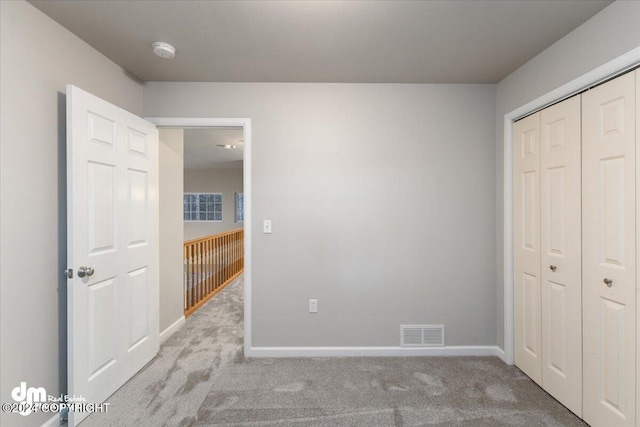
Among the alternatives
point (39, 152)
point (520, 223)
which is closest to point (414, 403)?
point (520, 223)

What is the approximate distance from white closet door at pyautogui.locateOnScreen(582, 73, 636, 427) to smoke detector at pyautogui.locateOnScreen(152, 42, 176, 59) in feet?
8.75

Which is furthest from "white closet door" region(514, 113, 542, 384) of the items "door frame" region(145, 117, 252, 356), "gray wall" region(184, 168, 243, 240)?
"gray wall" region(184, 168, 243, 240)

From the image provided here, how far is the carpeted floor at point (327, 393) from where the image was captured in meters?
1.78

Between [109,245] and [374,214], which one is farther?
[374,214]

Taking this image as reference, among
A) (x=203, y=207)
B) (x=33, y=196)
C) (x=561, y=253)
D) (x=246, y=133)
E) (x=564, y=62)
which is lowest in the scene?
(x=561, y=253)

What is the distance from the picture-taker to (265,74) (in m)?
2.38

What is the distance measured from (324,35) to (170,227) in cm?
244

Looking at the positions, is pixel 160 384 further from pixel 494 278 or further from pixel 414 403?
pixel 494 278

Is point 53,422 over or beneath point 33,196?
beneath

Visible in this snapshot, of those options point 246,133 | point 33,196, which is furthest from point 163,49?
point 33,196

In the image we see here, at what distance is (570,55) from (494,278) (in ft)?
5.75

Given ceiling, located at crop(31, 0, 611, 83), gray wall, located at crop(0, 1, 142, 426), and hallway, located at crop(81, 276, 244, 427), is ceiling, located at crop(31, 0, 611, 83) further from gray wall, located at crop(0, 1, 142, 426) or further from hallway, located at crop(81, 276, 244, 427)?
hallway, located at crop(81, 276, 244, 427)

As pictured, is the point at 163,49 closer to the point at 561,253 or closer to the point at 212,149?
the point at 561,253

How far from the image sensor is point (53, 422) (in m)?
1.69
